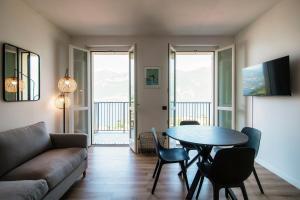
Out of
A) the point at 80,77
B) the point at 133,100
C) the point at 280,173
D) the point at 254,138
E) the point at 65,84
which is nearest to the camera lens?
the point at 254,138

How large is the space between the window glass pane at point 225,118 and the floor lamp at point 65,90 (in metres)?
3.11

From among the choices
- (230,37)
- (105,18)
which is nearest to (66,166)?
(105,18)

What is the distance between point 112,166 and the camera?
3.57 m

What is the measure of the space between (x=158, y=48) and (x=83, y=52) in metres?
1.66

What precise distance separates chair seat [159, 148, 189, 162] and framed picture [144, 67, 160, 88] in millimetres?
1960

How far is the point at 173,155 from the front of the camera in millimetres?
2791

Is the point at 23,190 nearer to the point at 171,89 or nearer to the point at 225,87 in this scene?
the point at 171,89

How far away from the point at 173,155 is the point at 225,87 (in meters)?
2.42

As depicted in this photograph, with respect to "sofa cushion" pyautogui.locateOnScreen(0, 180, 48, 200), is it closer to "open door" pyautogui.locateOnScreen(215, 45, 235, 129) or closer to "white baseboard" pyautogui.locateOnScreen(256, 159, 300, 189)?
"white baseboard" pyautogui.locateOnScreen(256, 159, 300, 189)

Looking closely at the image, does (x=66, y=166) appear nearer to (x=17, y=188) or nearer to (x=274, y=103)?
(x=17, y=188)

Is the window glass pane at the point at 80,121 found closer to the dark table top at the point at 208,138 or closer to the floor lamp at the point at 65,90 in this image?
the floor lamp at the point at 65,90

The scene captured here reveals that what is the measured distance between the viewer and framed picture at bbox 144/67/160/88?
460 centimetres

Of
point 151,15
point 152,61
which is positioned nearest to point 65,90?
point 152,61

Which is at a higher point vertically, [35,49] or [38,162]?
[35,49]
